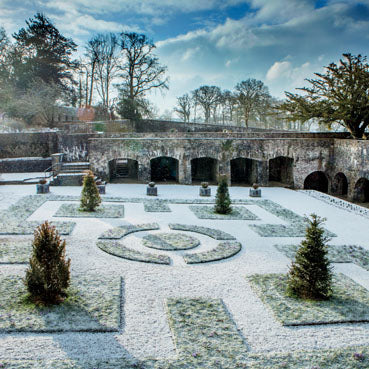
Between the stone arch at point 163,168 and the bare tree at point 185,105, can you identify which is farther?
the bare tree at point 185,105

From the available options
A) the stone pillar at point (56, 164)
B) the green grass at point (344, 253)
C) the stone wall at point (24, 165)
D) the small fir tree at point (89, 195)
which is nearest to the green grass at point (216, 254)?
the green grass at point (344, 253)

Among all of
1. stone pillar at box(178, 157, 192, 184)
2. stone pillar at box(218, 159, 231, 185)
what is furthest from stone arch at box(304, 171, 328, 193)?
stone pillar at box(178, 157, 192, 184)

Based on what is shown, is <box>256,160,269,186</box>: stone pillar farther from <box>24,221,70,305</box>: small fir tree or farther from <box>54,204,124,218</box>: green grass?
<box>24,221,70,305</box>: small fir tree

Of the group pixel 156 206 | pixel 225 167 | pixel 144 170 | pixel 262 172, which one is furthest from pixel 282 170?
pixel 156 206

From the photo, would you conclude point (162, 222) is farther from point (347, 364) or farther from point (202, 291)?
point (347, 364)

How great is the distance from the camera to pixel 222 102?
4259cm

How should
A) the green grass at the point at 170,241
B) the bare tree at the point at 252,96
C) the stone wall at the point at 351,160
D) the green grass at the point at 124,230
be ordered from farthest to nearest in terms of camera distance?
the bare tree at the point at 252,96
the stone wall at the point at 351,160
the green grass at the point at 124,230
the green grass at the point at 170,241

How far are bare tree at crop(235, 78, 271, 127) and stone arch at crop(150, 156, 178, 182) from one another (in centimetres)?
1455

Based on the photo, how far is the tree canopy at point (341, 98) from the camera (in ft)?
79.6

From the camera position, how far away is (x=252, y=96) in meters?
37.9

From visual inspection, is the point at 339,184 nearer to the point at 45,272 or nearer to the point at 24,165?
the point at 24,165

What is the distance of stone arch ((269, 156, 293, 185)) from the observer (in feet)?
78.7

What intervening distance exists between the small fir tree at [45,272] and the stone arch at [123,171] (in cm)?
1639

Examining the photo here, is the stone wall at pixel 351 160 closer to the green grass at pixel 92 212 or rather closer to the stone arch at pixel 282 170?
the stone arch at pixel 282 170
